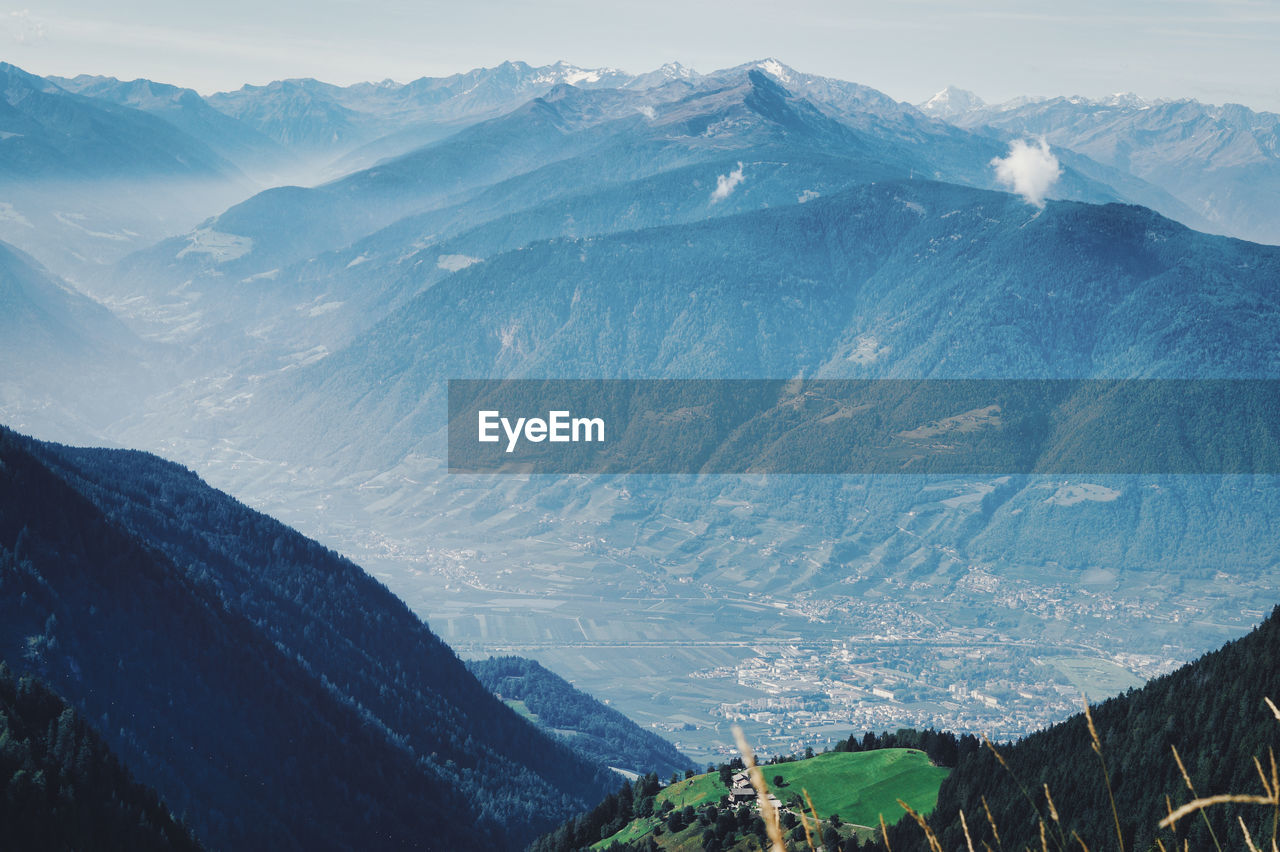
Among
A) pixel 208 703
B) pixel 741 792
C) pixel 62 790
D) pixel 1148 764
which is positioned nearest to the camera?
pixel 1148 764

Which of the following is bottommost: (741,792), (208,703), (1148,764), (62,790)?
(741,792)

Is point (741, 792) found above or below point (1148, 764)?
below

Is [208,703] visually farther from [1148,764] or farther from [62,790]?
[1148,764]

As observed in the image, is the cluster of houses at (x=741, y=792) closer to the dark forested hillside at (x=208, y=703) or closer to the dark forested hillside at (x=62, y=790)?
the dark forested hillside at (x=62, y=790)

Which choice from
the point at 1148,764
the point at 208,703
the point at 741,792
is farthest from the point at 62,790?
the point at 1148,764

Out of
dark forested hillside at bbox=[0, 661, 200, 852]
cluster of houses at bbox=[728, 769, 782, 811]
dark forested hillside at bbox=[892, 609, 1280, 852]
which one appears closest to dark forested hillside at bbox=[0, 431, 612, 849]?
dark forested hillside at bbox=[0, 661, 200, 852]

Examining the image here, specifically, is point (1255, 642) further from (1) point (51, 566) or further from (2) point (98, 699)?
(1) point (51, 566)
